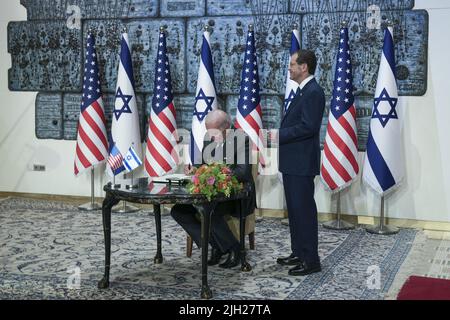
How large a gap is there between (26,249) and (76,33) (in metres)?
3.46

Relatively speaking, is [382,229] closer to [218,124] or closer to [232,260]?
[232,260]

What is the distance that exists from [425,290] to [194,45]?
516cm

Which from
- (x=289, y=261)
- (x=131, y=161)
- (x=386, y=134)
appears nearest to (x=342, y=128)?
(x=386, y=134)

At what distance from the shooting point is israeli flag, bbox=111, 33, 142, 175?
779cm

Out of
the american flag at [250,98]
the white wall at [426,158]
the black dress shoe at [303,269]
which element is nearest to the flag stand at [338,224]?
the white wall at [426,158]

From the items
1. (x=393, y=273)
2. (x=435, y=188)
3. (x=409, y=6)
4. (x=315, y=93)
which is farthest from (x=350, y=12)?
(x=393, y=273)

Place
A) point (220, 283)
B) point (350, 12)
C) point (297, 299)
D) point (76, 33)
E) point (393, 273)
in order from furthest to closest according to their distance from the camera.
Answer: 1. point (76, 33)
2. point (350, 12)
3. point (393, 273)
4. point (220, 283)
5. point (297, 299)

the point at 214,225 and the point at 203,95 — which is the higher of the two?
the point at 203,95

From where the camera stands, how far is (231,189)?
470 centimetres

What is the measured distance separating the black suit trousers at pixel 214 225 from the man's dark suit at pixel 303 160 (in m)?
0.51

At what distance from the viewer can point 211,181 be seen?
4469 mm

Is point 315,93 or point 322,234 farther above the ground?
point 315,93

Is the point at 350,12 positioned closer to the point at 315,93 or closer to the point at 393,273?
the point at 315,93

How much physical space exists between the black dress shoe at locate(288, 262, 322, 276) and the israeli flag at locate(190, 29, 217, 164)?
2.65 metres
